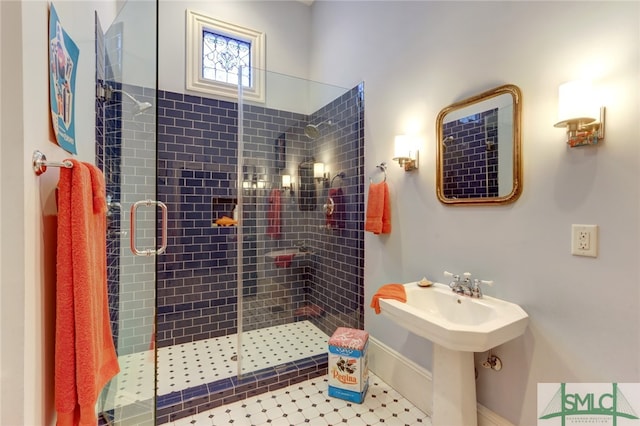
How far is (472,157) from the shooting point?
164 cm

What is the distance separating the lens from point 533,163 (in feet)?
4.45

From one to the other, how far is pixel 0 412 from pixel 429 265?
1.93 meters

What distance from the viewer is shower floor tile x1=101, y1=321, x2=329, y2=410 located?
147 cm

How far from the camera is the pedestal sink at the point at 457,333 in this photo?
1.22m

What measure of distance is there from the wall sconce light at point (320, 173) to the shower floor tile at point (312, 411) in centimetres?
182

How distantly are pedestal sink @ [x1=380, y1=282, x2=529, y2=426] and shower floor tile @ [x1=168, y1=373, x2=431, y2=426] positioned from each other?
36cm

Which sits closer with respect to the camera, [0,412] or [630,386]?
[0,412]

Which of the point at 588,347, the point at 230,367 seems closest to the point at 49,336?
the point at 230,367

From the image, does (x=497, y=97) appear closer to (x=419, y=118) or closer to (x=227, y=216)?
(x=419, y=118)

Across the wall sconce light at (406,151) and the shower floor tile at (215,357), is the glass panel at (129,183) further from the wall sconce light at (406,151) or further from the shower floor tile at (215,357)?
the wall sconce light at (406,151)

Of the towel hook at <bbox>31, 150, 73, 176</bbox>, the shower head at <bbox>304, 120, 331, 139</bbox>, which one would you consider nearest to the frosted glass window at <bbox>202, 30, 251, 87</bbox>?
the shower head at <bbox>304, 120, 331, 139</bbox>

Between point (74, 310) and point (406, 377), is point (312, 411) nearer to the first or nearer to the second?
point (406, 377)

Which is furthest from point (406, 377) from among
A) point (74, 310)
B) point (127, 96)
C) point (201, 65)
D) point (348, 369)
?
point (201, 65)

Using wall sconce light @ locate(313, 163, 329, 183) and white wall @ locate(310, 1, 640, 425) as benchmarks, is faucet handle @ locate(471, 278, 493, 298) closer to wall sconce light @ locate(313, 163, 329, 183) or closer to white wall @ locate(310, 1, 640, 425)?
white wall @ locate(310, 1, 640, 425)
